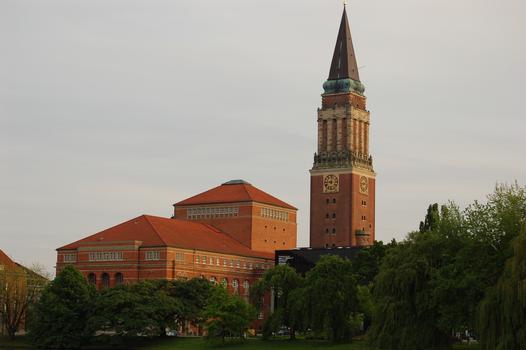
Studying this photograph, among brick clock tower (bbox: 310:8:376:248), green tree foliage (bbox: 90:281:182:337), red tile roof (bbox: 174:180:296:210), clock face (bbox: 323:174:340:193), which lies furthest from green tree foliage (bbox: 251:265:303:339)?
clock face (bbox: 323:174:340:193)

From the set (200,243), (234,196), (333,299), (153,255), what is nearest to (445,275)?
(333,299)

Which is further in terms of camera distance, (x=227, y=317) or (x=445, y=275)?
(x=227, y=317)

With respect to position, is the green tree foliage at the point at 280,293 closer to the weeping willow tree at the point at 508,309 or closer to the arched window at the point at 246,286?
the weeping willow tree at the point at 508,309

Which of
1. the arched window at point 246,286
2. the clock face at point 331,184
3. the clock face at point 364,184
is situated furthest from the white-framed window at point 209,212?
the clock face at point 364,184

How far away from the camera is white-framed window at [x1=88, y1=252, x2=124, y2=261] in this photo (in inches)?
5064

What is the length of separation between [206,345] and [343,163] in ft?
192

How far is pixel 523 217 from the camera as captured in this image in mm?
70125

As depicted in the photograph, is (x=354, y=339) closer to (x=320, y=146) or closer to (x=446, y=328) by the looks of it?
(x=446, y=328)

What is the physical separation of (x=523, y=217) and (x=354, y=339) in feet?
88.6

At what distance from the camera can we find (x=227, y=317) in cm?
9850

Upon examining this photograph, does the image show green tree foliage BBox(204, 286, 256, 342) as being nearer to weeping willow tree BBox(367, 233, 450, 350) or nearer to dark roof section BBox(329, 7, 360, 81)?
weeping willow tree BBox(367, 233, 450, 350)

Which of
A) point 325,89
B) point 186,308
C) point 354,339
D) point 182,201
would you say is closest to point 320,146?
point 325,89

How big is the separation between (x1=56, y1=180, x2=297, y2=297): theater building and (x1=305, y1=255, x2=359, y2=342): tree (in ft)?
114

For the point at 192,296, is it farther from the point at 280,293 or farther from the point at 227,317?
the point at 280,293
